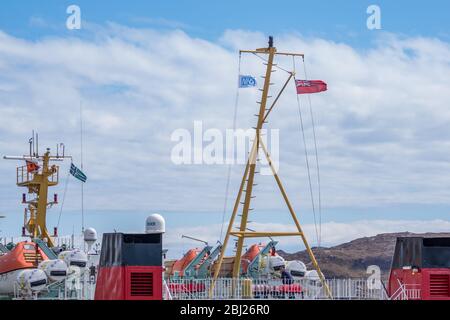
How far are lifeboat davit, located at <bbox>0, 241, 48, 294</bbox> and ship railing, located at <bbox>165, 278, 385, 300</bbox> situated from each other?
33.3 ft

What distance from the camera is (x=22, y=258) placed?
41.2m

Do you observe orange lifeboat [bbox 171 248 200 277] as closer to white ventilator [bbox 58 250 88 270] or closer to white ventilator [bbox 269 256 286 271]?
white ventilator [bbox 269 256 286 271]

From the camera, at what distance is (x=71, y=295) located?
1340 inches

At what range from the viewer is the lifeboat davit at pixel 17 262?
40.5 metres

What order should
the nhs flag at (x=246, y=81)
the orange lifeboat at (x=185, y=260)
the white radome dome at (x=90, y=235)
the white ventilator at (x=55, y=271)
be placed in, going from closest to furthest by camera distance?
the nhs flag at (x=246, y=81), the white ventilator at (x=55, y=271), the white radome dome at (x=90, y=235), the orange lifeboat at (x=185, y=260)

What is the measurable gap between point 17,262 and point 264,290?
44.6ft

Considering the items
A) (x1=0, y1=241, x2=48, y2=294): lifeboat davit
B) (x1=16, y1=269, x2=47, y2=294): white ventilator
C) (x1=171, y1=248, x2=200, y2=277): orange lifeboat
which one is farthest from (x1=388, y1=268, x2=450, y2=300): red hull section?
(x1=171, y1=248, x2=200, y2=277): orange lifeboat

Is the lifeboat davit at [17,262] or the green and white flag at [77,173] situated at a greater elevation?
the green and white flag at [77,173]

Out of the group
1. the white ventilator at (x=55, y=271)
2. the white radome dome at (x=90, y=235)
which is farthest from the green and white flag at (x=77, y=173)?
the white ventilator at (x=55, y=271)

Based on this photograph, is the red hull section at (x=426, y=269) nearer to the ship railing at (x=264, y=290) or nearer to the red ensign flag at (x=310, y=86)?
the ship railing at (x=264, y=290)

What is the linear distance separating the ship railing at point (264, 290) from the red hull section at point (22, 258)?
33.7ft
